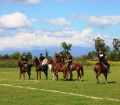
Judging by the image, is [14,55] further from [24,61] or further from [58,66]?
[58,66]

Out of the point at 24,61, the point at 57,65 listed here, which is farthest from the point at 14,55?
the point at 57,65

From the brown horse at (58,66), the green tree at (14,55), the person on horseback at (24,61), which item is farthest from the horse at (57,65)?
the green tree at (14,55)

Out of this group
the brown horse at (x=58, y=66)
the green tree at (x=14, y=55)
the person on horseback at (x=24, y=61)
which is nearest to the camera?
the brown horse at (x=58, y=66)

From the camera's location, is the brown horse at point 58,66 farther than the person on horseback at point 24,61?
No

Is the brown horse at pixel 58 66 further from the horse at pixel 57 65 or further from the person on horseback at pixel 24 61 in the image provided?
the person on horseback at pixel 24 61

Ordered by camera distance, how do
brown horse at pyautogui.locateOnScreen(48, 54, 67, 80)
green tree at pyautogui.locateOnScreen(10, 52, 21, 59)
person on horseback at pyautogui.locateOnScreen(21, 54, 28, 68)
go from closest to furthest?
brown horse at pyautogui.locateOnScreen(48, 54, 67, 80) < person on horseback at pyautogui.locateOnScreen(21, 54, 28, 68) < green tree at pyautogui.locateOnScreen(10, 52, 21, 59)

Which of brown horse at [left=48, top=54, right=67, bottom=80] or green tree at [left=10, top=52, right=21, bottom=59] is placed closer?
brown horse at [left=48, top=54, right=67, bottom=80]

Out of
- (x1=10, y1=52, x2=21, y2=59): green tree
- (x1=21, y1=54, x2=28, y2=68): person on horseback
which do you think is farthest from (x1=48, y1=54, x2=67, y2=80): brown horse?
(x1=10, y1=52, x2=21, y2=59): green tree

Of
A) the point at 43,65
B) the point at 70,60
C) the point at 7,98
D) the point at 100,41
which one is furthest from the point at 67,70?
the point at 100,41

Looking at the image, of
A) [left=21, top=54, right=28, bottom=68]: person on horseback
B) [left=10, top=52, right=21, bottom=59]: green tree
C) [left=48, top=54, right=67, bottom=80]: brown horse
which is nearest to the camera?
[left=48, top=54, right=67, bottom=80]: brown horse

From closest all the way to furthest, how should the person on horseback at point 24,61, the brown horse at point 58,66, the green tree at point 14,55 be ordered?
the brown horse at point 58,66, the person on horseback at point 24,61, the green tree at point 14,55

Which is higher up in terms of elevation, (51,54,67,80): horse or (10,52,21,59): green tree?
(10,52,21,59): green tree

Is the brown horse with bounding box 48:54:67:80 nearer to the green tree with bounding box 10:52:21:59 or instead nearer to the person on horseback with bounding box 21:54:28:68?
the person on horseback with bounding box 21:54:28:68

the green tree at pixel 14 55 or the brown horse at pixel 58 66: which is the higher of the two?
the green tree at pixel 14 55
